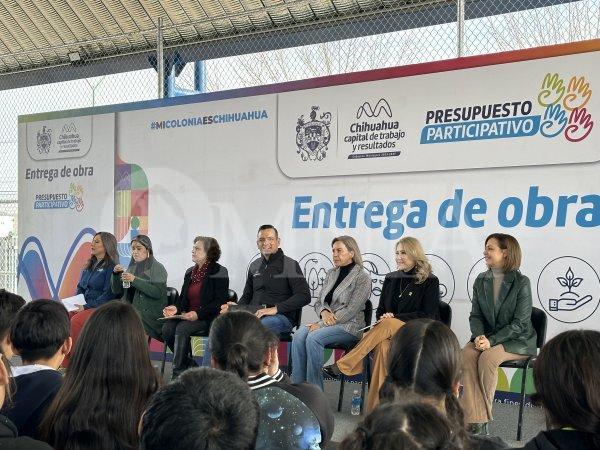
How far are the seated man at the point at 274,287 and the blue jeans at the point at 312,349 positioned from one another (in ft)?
1.09

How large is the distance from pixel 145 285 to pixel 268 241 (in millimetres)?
1151

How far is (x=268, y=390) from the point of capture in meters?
2.19

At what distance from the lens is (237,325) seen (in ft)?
8.20

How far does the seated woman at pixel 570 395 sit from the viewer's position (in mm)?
1784

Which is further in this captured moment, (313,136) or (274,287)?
(313,136)

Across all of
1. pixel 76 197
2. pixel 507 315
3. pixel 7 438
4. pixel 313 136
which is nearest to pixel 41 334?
pixel 7 438

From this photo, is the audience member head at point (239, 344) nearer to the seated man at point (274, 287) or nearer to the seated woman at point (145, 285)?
the seated man at point (274, 287)

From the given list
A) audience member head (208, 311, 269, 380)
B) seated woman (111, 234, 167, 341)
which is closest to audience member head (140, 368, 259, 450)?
audience member head (208, 311, 269, 380)

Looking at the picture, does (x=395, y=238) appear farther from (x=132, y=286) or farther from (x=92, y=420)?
(x=92, y=420)

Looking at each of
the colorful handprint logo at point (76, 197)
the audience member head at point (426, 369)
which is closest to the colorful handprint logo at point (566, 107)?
the audience member head at point (426, 369)

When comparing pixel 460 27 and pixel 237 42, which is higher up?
pixel 237 42

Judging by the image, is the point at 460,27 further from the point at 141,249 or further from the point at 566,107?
the point at 141,249

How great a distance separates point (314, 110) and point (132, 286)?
81.9 inches

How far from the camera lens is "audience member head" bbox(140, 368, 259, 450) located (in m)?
1.20
